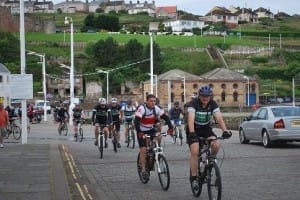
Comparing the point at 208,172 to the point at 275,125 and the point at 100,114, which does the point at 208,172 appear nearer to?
the point at 100,114

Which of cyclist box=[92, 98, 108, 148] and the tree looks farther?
the tree

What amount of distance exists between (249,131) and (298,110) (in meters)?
2.59

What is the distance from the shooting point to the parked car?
23891 mm

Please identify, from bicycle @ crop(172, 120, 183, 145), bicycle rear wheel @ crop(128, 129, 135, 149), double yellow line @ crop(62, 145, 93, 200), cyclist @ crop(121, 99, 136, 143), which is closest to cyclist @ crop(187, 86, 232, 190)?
double yellow line @ crop(62, 145, 93, 200)

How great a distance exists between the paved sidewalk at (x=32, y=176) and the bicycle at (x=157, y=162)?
5.83ft

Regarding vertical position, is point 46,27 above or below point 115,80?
above

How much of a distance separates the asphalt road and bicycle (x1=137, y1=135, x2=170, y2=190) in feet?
0.58

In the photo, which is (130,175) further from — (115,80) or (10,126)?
(115,80)

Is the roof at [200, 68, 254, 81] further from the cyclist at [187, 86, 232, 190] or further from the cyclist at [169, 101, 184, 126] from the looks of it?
the cyclist at [187, 86, 232, 190]

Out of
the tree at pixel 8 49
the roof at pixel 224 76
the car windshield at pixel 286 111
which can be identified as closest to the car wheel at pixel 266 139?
the car windshield at pixel 286 111

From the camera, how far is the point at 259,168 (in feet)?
54.7

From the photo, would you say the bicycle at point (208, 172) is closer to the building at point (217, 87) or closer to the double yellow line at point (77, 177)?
the double yellow line at point (77, 177)

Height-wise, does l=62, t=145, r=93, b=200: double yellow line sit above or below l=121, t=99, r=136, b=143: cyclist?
below

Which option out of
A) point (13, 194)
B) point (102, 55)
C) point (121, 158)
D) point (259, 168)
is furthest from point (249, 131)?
point (102, 55)
